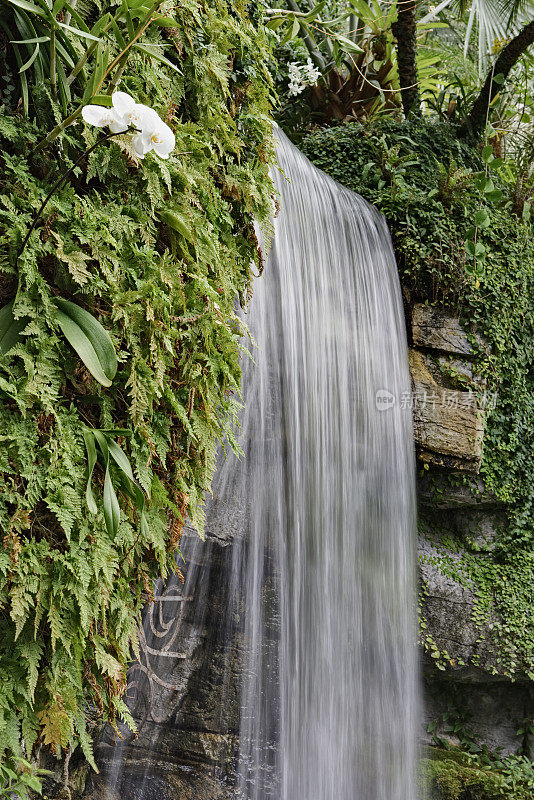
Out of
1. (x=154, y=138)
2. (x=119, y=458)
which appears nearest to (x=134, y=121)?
(x=154, y=138)

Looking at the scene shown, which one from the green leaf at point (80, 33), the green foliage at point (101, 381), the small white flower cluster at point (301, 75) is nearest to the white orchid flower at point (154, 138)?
the green foliage at point (101, 381)

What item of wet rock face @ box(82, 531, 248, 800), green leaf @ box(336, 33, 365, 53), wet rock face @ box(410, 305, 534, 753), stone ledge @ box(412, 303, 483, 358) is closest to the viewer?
wet rock face @ box(82, 531, 248, 800)

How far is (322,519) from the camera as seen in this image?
11.4ft

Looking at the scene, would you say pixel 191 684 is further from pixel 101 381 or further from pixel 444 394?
pixel 444 394

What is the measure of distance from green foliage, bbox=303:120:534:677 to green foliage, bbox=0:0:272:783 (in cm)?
265

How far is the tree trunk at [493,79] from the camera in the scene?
16.7 feet

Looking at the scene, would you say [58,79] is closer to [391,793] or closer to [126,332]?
[126,332]

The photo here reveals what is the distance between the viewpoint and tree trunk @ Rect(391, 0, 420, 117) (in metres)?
5.15

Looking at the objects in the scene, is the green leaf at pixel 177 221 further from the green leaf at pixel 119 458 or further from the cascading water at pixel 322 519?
the cascading water at pixel 322 519

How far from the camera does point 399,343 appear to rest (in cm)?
434

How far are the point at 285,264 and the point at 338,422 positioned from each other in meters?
0.94

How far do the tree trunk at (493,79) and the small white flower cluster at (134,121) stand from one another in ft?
14.2

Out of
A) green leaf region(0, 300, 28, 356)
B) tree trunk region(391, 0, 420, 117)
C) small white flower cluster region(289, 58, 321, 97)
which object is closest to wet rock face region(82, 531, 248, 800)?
green leaf region(0, 300, 28, 356)

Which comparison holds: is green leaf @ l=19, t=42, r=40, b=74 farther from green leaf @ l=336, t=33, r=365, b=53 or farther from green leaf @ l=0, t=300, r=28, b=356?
green leaf @ l=336, t=33, r=365, b=53
